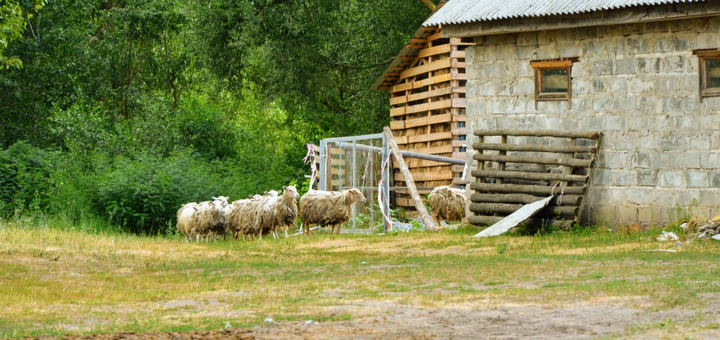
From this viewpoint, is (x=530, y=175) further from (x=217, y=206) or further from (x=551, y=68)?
(x=217, y=206)

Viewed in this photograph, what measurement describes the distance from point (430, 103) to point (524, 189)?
7799mm

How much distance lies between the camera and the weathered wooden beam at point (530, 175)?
61.1 feet

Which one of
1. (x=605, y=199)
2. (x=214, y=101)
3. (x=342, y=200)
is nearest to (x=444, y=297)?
(x=605, y=199)

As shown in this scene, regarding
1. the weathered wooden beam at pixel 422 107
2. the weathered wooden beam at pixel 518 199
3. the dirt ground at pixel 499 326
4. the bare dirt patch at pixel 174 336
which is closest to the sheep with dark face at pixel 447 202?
the weathered wooden beam at pixel 518 199

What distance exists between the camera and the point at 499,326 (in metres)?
8.95

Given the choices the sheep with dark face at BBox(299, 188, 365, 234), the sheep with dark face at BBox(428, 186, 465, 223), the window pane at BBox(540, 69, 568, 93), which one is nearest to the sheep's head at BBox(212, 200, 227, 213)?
the sheep with dark face at BBox(299, 188, 365, 234)

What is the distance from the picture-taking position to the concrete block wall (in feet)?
58.1

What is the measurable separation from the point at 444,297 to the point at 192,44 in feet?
77.6

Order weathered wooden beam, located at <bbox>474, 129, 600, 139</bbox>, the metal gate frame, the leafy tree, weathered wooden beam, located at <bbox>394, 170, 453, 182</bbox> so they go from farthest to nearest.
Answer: the leafy tree < weathered wooden beam, located at <bbox>394, 170, 453, 182</bbox> < the metal gate frame < weathered wooden beam, located at <bbox>474, 129, 600, 139</bbox>

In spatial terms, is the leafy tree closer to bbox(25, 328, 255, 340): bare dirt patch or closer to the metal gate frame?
the metal gate frame

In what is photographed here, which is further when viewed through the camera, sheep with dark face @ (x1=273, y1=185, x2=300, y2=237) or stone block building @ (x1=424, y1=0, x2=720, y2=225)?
sheep with dark face @ (x1=273, y1=185, x2=300, y2=237)

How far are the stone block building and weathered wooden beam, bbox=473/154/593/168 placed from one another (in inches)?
17.9

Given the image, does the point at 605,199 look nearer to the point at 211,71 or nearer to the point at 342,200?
the point at 342,200

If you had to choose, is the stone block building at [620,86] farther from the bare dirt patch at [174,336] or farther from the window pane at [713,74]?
the bare dirt patch at [174,336]
